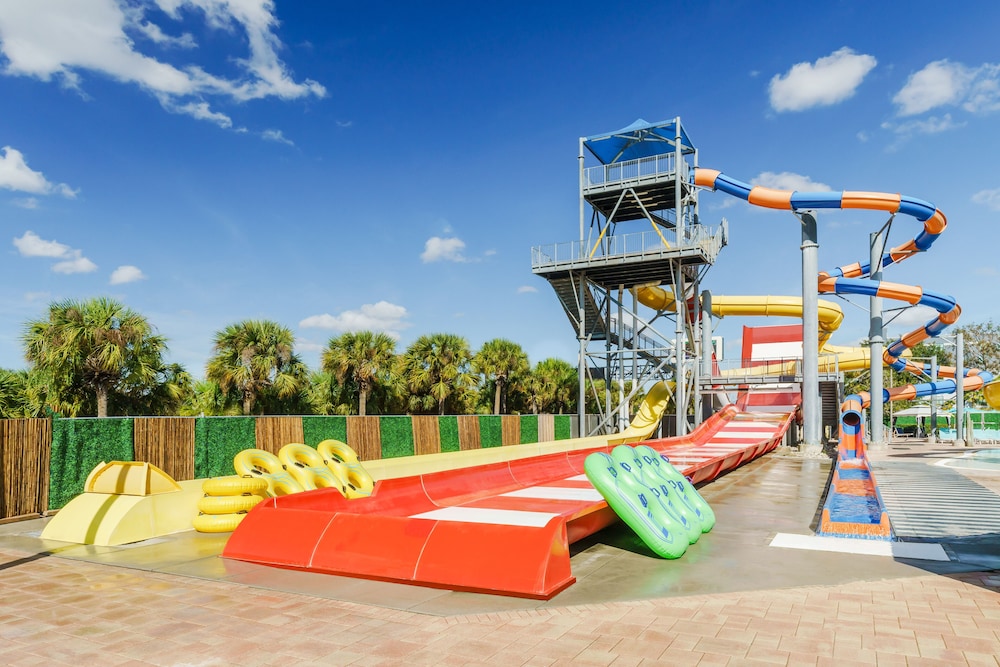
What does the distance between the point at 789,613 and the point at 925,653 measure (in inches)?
41.9

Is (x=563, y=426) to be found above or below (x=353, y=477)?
below

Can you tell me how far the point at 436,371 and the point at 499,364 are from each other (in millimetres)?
4518

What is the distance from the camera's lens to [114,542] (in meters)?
8.46

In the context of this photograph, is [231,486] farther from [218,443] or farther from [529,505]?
[218,443]

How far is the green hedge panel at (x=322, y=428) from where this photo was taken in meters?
16.7

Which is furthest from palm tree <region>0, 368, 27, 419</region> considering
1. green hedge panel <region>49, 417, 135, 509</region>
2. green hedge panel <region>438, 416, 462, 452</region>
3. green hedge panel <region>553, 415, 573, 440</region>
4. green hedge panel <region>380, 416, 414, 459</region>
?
green hedge panel <region>553, 415, 573, 440</region>

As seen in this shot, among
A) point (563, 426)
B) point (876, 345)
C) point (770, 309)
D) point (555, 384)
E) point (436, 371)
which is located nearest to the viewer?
point (876, 345)

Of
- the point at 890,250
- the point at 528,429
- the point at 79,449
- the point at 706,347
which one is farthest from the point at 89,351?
the point at 890,250

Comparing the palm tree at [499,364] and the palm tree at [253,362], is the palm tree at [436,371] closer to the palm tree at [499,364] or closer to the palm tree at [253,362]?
the palm tree at [499,364]

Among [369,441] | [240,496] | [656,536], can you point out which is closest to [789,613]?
[656,536]

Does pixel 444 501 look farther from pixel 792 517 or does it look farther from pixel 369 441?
pixel 369 441

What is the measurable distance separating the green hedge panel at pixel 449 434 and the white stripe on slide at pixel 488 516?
474 inches

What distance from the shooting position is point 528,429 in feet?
90.5

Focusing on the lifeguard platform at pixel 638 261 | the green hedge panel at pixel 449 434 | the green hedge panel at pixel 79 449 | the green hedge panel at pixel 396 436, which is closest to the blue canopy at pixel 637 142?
the lifeguard platform at pixel 638 261
